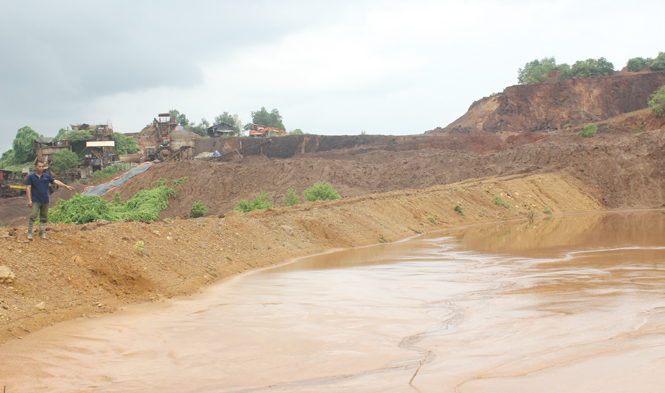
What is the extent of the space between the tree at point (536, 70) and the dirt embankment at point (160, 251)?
207ft

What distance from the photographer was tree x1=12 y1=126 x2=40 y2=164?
64875mm

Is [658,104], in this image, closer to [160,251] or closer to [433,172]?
[433,172]

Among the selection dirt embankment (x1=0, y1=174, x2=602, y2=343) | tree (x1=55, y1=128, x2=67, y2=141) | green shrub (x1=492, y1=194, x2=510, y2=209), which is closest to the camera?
dirt embankment (x1=0, y1=174, x2=602, y2=343)

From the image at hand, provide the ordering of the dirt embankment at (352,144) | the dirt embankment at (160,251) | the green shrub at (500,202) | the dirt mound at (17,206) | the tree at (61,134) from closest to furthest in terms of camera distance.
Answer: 1. the dirt embankment at (160,251)
2. the green shrub at (500,202)
3. the dirt mound at (17,206)
4. the dirt embankment at (352,144)
5. the tree at (61,134)

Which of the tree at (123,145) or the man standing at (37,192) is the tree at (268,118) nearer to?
the tree at (123,145)

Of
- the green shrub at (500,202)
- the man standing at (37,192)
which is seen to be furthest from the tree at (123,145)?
the man standing at (37,192)

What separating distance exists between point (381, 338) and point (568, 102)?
68.8 meters

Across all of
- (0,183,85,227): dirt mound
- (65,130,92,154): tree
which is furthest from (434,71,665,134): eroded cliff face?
(65,130,92,154): tree

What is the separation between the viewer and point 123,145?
216ft

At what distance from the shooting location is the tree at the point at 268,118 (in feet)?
305

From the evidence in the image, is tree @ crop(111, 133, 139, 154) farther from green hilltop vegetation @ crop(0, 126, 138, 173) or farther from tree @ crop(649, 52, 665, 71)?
tree @ crop(649, 52, 665, 71)

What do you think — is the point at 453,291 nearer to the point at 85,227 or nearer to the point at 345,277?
the point at 345,277

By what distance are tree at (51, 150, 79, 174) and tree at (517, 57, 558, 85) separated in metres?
65.5

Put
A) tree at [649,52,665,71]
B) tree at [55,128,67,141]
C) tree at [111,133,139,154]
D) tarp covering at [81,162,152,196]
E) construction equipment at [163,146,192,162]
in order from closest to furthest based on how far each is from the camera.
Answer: tarp covering at [81,162,152,196], construction equipment at [163,146,192,162], tree at [111,133,139,154], tree at [649,52,665,71], tree at [55,128,67,141]
